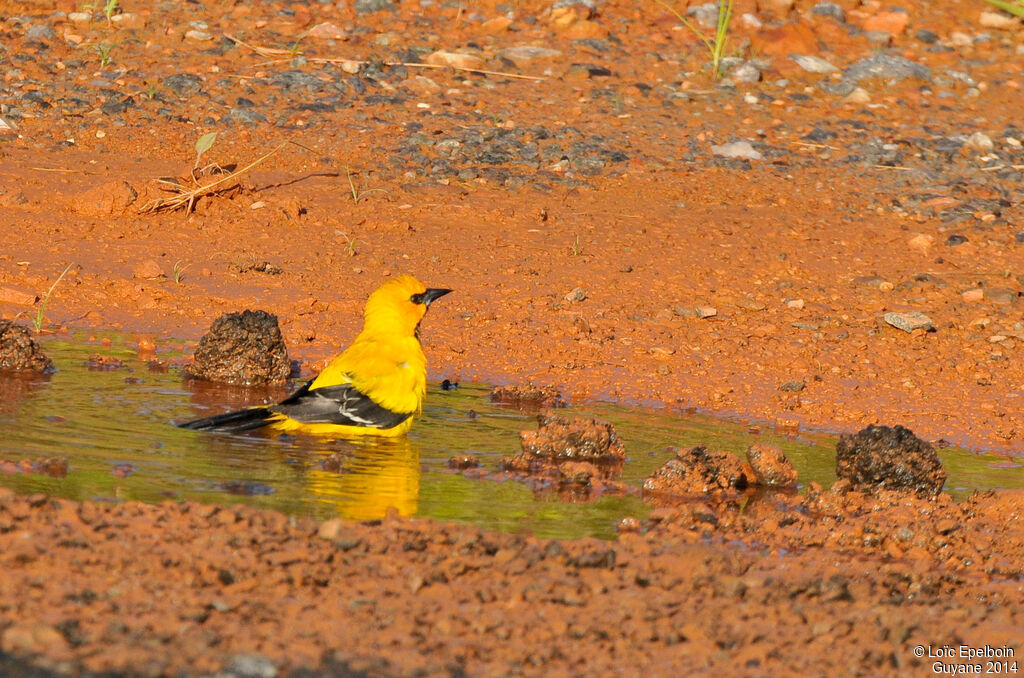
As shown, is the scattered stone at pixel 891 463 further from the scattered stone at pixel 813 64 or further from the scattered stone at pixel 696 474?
the scattered stone at pixel 813 64

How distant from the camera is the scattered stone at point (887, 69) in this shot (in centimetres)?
1420

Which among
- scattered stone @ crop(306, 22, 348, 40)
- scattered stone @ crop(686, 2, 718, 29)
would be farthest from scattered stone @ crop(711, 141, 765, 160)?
scattered stone @ crop(306, 22, 348, 40)

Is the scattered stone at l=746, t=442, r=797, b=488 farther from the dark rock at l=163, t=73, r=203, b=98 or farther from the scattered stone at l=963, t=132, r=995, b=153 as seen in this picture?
the dark rock at l=163, t=73, r=203, b=98

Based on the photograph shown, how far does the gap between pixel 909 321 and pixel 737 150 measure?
3.80 metres

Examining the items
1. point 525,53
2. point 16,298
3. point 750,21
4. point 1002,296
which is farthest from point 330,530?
Answer: point 750,21

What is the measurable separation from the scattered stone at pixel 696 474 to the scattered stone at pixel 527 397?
146 centimetres

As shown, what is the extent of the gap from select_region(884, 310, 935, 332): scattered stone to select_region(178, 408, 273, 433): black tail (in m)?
4.62

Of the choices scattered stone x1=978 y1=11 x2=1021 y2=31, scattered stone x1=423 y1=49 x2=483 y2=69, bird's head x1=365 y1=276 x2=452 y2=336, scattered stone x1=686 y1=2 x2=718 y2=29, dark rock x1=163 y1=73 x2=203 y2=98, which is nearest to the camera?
bird's head x1=365 y1=276 x2=452 y2=336

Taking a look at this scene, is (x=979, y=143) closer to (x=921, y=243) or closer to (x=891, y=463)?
(x=921, y=243)

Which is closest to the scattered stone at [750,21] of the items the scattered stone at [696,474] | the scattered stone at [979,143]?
the scattered stone at [979,143]

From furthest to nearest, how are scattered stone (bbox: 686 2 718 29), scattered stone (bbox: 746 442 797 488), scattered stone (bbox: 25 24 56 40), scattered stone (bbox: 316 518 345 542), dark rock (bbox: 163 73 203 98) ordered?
scattered stone (bbox: 686 2 718 29) < scattered stone (bbox: 25 24 56 40) < dark rock (bbox: 163 73 203 98) < scattered stone (bbox: 746 442 797 488) < scattered stone (bbox: 316 518 345 542)

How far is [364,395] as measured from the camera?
6738 mm

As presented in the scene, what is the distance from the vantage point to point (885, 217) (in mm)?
11414

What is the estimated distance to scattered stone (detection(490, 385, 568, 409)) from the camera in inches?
298
